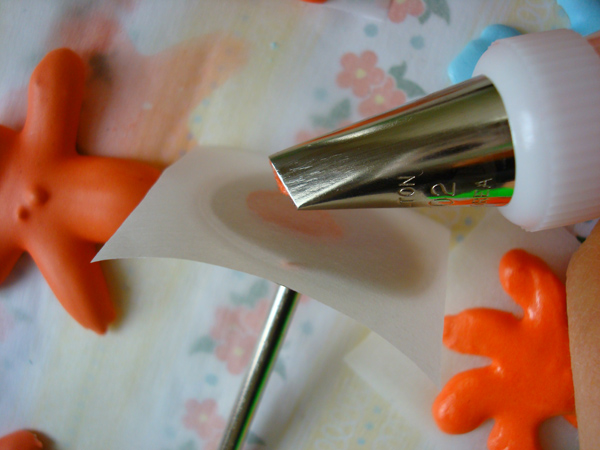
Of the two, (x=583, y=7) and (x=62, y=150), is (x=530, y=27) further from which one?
(x=62, y=150)

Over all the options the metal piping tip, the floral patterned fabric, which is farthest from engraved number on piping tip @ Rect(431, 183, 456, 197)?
the floral patterned fabric

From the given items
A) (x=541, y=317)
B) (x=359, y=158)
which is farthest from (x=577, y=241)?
(x=359, y=158)

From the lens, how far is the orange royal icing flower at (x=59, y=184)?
0.80 feet

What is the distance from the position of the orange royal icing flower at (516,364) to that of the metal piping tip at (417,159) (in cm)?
10

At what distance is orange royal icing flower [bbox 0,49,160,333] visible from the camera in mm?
244

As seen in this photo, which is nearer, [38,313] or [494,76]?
[494,76]

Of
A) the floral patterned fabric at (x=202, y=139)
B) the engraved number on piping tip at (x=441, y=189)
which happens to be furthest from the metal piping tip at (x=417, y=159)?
the floral patterned fabric at (x=202, y=139)

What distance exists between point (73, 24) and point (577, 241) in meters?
0.32

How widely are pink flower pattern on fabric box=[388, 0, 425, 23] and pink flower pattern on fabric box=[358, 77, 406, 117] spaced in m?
0.04

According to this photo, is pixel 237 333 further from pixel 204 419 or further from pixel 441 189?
pixel 441 189

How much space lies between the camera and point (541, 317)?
0.71 feet

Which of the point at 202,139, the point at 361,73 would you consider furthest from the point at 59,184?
the point at 361,73

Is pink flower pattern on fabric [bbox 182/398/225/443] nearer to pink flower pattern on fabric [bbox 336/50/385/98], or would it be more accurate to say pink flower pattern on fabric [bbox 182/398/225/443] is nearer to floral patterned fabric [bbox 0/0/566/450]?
floral patterned fabric [bbox 0/0/566/450]

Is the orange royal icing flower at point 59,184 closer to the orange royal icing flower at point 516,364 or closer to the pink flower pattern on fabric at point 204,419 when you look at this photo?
the pink flower pattern on fabric at point 204,419
